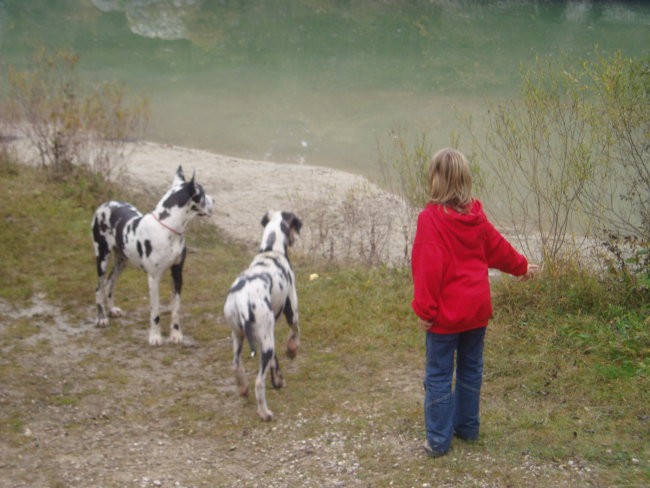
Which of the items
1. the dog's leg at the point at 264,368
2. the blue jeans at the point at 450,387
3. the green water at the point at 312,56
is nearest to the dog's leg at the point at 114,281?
the dog's leg at the point at 264,368

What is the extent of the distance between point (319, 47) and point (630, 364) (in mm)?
22305

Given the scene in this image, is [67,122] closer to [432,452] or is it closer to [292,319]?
[292,319]

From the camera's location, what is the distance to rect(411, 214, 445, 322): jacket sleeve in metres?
5.15

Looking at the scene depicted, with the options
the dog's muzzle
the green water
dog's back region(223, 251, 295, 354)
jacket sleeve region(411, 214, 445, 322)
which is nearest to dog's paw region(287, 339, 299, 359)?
dog's back region(223, 251, 295, 354)

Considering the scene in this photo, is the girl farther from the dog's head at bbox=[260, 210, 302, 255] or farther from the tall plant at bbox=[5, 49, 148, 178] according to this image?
the tall plant at bbox=[5, 49, 148, 178]

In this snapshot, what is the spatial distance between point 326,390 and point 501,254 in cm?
222

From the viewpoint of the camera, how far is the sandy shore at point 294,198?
11805 millimetres

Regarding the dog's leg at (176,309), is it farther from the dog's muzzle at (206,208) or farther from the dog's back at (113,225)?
the dog's back at (113,225)

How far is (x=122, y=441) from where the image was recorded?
6023 mm

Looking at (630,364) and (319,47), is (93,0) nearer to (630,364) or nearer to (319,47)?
(319,47)

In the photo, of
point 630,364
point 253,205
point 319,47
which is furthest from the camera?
point 319,47

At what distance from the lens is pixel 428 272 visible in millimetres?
5145

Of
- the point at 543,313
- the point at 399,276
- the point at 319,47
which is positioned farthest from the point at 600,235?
the point at 319,47

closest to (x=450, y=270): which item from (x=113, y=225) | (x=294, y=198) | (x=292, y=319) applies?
(x=292, y=319)
